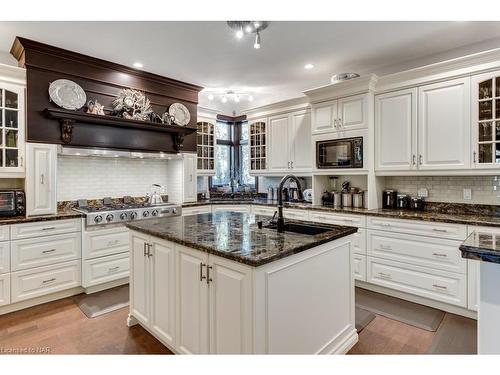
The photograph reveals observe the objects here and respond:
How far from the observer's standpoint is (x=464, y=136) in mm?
2973

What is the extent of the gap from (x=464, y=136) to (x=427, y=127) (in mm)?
Result: 360

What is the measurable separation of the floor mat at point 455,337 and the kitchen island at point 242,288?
679 millimetres

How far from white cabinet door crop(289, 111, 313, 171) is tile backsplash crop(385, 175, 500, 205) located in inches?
45.2

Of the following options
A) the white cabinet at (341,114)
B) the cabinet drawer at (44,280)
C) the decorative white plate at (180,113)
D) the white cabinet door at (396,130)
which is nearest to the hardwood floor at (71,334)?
the cabinet drawer at (44,280)

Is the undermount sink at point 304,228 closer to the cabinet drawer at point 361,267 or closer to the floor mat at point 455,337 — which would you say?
the floor mat at point 455,337

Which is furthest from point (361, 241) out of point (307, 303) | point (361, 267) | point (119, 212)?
point (119, 212)

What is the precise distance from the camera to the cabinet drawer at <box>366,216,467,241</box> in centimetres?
279

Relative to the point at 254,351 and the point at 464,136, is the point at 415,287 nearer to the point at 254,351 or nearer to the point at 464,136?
the point at 464,136

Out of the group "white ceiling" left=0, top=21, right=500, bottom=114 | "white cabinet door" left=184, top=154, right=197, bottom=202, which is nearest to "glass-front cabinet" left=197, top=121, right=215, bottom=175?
"white cabinet door" left=184, top=154, right=197, bottom=202

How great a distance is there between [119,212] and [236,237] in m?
2.17

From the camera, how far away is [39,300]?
3.14 meters

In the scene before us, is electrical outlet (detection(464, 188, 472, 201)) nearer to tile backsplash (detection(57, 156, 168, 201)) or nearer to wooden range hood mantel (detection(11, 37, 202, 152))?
wooden range hood mantel (detection(11, 37, 202, 152))
